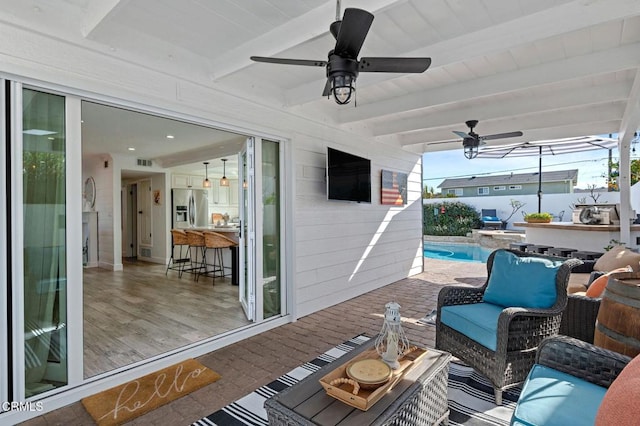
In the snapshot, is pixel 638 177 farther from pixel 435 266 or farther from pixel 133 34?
pixel 133 34

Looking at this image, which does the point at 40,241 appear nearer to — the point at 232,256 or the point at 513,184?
the point at 232,256

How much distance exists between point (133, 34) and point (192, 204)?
22.8ft

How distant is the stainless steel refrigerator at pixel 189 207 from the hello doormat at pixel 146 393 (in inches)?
256

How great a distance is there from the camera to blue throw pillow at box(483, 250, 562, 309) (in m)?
2.51

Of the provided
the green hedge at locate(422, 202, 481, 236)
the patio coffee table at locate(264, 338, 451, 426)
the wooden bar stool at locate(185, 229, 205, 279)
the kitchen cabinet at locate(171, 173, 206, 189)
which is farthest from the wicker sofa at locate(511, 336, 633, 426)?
the green hedge at locate(422, 202, 481, 236)

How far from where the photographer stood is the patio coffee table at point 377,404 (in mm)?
1435

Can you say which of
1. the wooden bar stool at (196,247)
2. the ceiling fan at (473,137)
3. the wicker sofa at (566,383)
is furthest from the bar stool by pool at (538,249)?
the wooden bar stool at (196,247)

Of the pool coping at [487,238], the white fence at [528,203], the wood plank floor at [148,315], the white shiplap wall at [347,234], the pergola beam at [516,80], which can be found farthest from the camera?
the white fence at [528,203]

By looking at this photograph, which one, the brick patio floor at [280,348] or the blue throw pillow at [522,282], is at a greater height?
the blue throw pillow at [522,282]

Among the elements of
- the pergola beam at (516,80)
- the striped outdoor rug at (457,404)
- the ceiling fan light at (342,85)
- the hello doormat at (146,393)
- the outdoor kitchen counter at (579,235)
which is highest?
the pergola beam at (516,80)

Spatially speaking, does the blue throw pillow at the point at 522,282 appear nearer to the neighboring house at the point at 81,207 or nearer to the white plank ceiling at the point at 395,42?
the white plank ceiling at the point at 395,42

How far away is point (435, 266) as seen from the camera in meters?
7.80

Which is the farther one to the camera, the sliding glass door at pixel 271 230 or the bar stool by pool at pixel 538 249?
the bar stool by pool at pixel 538 249

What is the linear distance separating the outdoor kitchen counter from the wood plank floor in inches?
212
